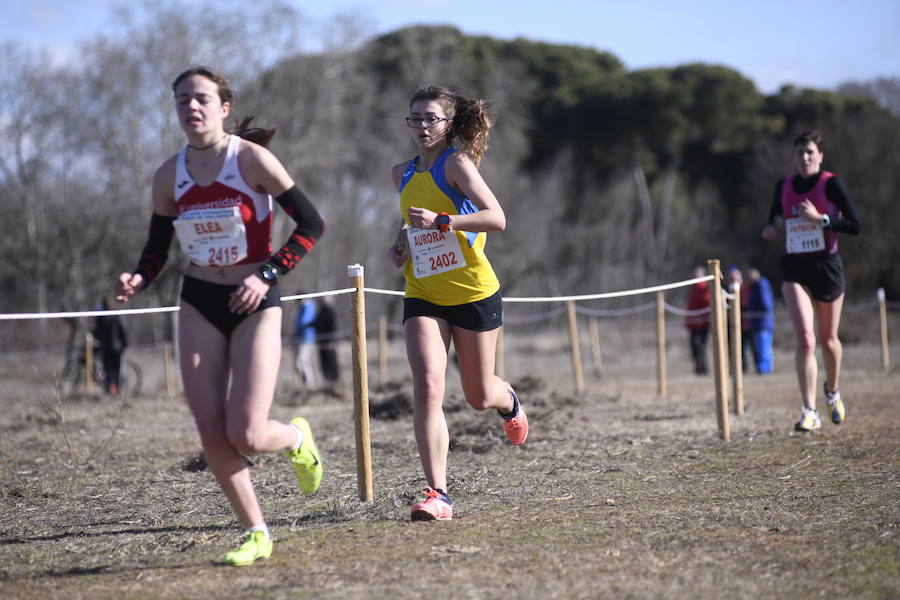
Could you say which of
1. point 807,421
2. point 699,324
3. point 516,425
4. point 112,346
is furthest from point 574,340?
point 516,425

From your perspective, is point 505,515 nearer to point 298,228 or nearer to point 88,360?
point 298,228

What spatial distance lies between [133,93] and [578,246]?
65.5 ft

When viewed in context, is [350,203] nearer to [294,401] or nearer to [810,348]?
[294,401]

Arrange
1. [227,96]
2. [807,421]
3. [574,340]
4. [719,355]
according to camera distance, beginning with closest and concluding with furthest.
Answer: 1. [227,96]
2. [719,355]
3. [807,421]
4. [574,340]

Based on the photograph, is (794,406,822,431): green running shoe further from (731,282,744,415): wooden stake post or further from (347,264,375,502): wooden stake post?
(347,264,375,502): wooden stake post

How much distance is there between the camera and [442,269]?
4.80 m

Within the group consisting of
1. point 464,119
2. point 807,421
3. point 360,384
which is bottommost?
point 807,421

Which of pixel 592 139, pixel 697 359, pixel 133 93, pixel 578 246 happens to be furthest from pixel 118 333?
pixel 592 139

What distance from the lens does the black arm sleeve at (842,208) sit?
7.38m

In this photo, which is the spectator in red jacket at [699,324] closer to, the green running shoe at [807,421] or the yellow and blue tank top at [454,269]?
the green running shoe at [807,421]

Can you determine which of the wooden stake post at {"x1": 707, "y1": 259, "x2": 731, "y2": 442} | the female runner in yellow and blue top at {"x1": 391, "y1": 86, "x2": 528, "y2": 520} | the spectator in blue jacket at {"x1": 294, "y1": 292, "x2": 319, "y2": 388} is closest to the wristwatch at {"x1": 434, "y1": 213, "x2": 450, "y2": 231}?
the female runner in yellow and blue top at {"x1": 391, "y1": 86, "x2": 528, "y2": 520}

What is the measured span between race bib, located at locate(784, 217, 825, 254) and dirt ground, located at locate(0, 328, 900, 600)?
146 centimetres

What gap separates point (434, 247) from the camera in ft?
15.7

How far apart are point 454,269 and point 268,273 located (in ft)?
3.93
